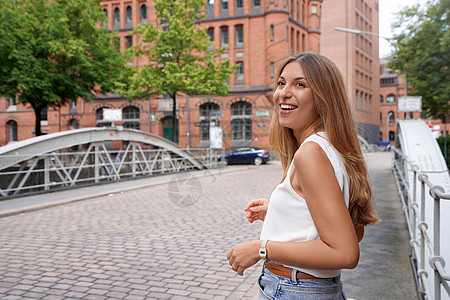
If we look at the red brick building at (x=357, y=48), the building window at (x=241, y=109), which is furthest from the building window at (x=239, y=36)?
the red brick building at (x=357, y=48)

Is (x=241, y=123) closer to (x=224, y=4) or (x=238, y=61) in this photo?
(x=238, y=61)

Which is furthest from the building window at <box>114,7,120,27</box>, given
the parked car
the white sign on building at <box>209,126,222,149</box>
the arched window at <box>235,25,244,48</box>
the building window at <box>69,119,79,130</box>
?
the white sign on building at <box>209,126,222,149</box>

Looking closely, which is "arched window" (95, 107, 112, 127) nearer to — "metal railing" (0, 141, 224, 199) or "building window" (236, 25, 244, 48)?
"building window" (236, 25, 244, 48)

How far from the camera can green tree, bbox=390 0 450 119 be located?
1883cm

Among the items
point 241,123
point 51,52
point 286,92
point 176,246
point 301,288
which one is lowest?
point 176,246

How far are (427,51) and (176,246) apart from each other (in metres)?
18.1

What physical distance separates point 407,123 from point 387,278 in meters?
7.59

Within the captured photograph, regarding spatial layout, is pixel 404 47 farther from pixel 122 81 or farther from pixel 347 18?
pixel 347 18

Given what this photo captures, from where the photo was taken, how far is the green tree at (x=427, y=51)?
18.8 meters

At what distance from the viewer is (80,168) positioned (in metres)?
13.4

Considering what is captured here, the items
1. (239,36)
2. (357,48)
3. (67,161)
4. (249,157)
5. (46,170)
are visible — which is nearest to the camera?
(46,170)

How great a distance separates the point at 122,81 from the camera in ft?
73.2

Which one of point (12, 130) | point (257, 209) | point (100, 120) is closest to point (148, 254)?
point (257, 209)

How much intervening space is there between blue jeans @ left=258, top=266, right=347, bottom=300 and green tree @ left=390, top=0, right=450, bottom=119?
19.5m
